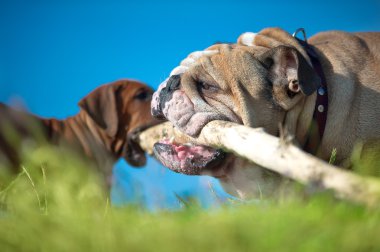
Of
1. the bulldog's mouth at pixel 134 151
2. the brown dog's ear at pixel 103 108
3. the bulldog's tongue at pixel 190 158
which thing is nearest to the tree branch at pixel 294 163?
the bulldog's tongue at pixel 190 158

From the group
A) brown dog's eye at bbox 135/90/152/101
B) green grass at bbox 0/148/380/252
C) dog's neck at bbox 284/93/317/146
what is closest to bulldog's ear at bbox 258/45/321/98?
dog's neck at bbox 284/93/317/146

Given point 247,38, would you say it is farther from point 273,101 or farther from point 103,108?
point 103,108

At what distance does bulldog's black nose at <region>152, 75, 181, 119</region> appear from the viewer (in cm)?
343

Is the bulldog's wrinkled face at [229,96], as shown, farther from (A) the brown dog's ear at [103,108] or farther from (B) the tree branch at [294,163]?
(A) the brown dog's ear at [103,108]

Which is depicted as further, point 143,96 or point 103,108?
point 143,96

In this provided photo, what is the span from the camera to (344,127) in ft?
10.5

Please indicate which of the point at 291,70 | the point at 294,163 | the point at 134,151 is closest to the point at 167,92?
the point at 291,70

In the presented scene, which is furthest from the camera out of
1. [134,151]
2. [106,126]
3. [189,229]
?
[106,126]

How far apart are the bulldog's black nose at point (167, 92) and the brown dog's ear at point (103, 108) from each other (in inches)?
132

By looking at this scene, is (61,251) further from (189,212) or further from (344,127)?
(344,127)

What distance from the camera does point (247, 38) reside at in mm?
3816

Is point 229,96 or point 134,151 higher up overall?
point 229,96

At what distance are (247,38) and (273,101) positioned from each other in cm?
79

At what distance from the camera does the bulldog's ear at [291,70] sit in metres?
2.97
